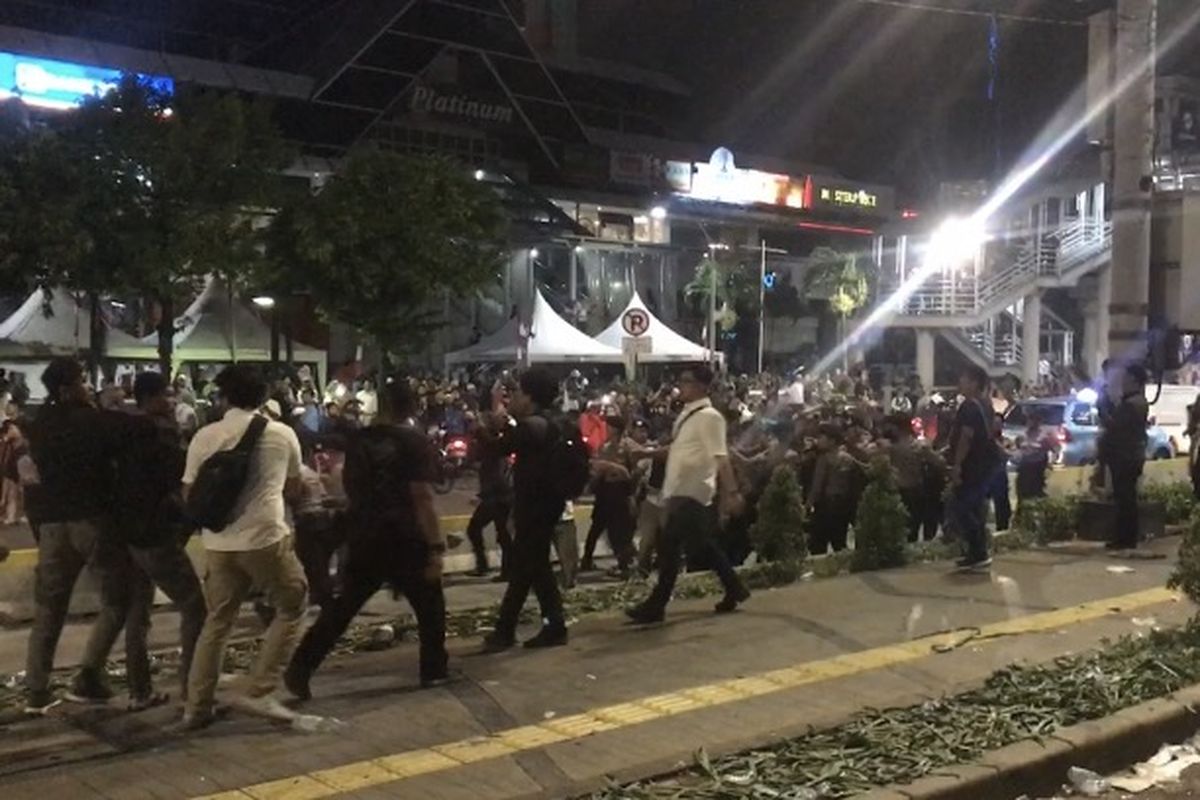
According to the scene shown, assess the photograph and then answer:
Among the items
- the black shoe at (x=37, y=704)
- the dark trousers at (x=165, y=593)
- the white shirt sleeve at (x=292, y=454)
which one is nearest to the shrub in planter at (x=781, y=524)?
the white shirt sleeve at (x=292, y=454)

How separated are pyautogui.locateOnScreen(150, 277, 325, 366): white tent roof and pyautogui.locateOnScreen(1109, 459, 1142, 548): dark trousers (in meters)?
15.8

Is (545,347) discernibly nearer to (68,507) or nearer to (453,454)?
(453,454)

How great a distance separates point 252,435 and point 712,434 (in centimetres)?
310

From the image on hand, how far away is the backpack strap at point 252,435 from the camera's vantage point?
569cm

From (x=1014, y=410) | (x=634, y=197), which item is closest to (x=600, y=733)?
(x=1014, y=410)

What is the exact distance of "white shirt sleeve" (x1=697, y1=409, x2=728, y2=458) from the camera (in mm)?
7875

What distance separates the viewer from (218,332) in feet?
76.2

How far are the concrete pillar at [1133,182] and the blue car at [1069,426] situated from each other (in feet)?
32.7

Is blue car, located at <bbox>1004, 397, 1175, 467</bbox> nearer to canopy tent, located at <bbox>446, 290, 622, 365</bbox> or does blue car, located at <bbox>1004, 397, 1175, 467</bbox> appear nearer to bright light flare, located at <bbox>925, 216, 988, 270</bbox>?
canopy tent, located at <bbox>446, 290, 622, 365</bbox>

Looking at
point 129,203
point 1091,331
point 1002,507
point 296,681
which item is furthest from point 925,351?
point 296,681

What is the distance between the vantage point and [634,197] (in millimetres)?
40594

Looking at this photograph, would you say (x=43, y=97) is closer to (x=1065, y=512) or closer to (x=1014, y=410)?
(x=1014, y=410)

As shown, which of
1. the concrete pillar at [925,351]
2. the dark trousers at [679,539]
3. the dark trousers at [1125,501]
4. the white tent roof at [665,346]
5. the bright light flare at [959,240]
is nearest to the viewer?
the dark trousers at [679,539]

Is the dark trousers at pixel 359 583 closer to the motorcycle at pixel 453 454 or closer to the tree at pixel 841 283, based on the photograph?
the motorcycle at pixel 453 454
